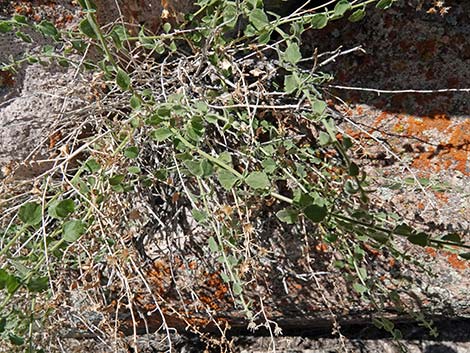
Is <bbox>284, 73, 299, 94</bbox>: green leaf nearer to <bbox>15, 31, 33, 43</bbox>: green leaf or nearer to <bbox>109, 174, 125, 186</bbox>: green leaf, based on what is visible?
<bbox>109, 174, 125, 186</bbox>: green leaf

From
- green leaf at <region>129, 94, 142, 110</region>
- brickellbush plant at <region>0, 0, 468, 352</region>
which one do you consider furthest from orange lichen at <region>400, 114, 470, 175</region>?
green leaf at <region>129, 94, 142, 110</region>

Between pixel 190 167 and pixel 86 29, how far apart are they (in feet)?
0.80

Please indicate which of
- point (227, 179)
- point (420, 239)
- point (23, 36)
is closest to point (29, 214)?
point (227, 179)

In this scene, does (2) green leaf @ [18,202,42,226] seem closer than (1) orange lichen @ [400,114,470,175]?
Yes

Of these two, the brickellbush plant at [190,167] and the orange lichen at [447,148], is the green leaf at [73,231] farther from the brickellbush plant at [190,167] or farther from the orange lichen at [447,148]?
the orange lichen at [447,148]

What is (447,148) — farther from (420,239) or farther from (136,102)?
(136,102)

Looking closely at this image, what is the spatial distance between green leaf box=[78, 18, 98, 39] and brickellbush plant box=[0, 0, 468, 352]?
0.10 m

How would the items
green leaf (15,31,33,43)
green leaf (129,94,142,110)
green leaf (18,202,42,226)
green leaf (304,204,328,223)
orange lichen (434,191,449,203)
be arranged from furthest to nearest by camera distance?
orange lichen (434,191,449,203), green leaf (15,31,33,43), green leaf (129,94,142,110), green leaf (18,202,42,226), green leaf (304,204,328,223)

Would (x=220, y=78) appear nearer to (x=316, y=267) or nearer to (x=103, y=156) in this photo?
(x=103, y=156)

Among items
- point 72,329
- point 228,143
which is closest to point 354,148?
point 228,143

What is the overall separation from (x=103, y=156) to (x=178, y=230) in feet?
0.87

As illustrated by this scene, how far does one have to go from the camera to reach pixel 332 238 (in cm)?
96

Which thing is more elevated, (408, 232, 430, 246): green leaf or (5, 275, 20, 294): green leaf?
(5, 275, 20, 294): green leaf

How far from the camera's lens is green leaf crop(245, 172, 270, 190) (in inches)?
31.5
